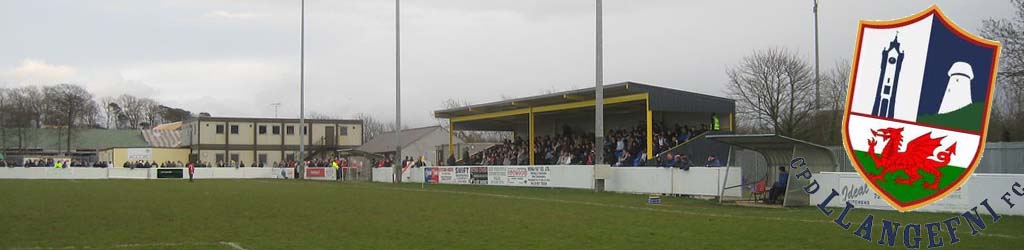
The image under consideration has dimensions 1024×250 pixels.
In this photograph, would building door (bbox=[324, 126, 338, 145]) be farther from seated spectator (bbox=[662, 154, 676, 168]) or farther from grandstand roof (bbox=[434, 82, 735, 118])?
seated spectator (bbox=[662, 154, 676, 168])

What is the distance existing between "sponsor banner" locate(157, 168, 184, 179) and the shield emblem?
207 ft

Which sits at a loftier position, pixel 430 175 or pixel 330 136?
pixel 330 136

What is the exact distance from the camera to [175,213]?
67.7 feet

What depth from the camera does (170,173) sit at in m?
64.6

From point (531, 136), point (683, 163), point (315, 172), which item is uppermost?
point (531, 136)

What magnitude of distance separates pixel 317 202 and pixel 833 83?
3028 cm

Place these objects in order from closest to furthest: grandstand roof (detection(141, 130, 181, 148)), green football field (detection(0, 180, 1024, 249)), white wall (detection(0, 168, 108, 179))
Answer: green football field (detection(0, 180, 1024, 249)) → white wall (detection(0, 168, 108, 179)) → grandstand roof (detection(141, 130, 181, 148))

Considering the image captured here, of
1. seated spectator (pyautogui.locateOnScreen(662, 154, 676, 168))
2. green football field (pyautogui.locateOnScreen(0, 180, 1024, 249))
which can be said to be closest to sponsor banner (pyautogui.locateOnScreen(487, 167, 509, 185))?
seated spectator (pyautogui.locateOnScreen(662, 154, 676, 168))

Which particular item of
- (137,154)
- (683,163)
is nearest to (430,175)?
(683,163)

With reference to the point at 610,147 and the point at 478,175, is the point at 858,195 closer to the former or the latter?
the point at 610,147

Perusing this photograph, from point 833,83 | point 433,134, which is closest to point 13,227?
point 833,83

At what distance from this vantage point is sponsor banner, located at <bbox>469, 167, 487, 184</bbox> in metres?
42.4

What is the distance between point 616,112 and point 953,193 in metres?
28.2

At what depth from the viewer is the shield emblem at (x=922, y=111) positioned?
6434 millimetres
